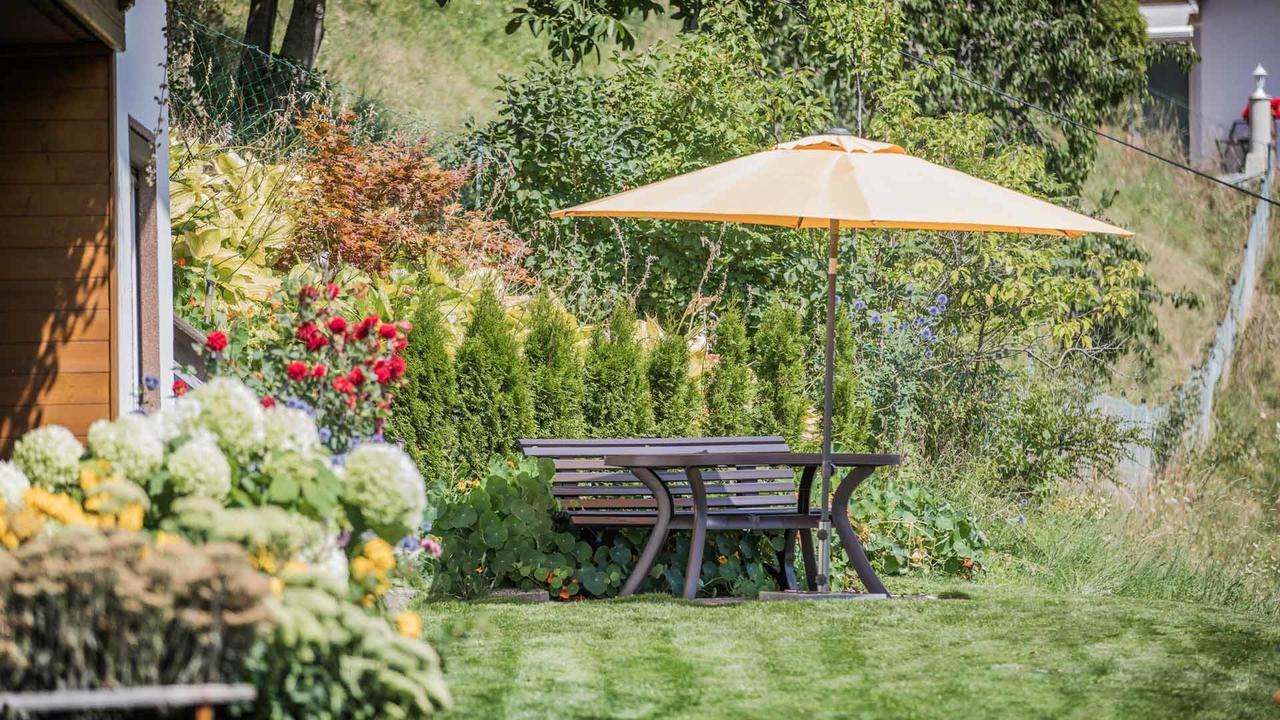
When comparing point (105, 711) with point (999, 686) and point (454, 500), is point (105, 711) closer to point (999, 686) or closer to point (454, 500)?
point (999, 686)

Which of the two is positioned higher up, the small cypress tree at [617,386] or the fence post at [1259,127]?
the fence post at [1259,127]

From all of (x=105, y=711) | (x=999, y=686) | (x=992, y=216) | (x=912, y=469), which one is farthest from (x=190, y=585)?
(x=912, y=469)

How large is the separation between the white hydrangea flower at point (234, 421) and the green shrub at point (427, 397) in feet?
14.3

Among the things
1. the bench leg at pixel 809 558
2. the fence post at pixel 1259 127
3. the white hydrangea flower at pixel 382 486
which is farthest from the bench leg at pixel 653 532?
the fence post at pixel 1259 127

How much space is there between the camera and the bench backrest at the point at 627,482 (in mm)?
6395

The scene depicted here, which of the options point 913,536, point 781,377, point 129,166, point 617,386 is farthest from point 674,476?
point 129,166

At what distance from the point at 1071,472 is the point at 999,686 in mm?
5458

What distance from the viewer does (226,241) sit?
885 centimetres

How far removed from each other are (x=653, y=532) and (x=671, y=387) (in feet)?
8.71

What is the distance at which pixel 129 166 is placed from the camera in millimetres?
5895

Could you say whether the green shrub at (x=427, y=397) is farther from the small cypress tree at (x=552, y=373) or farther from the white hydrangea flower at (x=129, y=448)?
the white hydrangea flower at (x=129, y=448)

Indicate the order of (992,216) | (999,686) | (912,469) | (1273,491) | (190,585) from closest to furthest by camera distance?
(190,585) < (999,686) < (992,216) < (912,469) < (1273,491)

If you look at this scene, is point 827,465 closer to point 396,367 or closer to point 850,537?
point 850,537

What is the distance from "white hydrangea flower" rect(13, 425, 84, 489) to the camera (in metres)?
3.55
